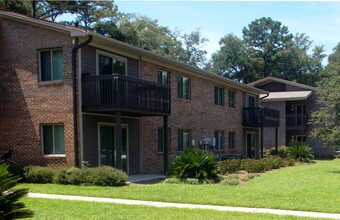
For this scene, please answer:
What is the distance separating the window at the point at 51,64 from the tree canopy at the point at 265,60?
49041 mm

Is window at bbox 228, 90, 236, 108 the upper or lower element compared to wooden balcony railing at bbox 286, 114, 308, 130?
upper

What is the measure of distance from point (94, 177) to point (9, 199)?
9.44m

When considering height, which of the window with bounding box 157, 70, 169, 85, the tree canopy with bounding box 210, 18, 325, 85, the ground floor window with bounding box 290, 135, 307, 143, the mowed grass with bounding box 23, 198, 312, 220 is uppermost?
the tree canopy with bounding box 210, 18, 325, 85

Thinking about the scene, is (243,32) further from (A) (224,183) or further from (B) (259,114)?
(A) (224,183)

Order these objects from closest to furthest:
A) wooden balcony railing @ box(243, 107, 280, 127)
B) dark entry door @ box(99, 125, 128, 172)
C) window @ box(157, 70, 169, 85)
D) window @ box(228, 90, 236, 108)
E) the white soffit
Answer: dark entry door @ box(99, 125, 128, 172)
window @ box(157, 70, 169, 85)
window @ box(228, 90, 236, 108)
wooden balcony railing @ box(243, 107, 280, 127)
the white soffit

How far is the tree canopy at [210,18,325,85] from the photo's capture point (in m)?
64.0

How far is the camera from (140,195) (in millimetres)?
12023

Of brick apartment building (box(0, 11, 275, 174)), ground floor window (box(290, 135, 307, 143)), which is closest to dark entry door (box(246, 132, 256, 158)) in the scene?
ground floor window (box(290, 135, 307, 143))

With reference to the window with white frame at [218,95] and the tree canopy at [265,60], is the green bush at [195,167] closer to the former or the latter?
the window with white frame at [218,95]

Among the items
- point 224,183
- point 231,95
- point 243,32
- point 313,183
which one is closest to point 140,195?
point 224,183

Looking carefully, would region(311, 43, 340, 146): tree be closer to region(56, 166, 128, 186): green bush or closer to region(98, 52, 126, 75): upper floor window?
region(98, 52, 126, 75): upper floor window

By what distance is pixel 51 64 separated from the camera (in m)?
16.8

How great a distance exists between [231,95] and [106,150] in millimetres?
15368

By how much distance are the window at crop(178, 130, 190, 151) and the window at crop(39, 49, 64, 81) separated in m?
8.83
